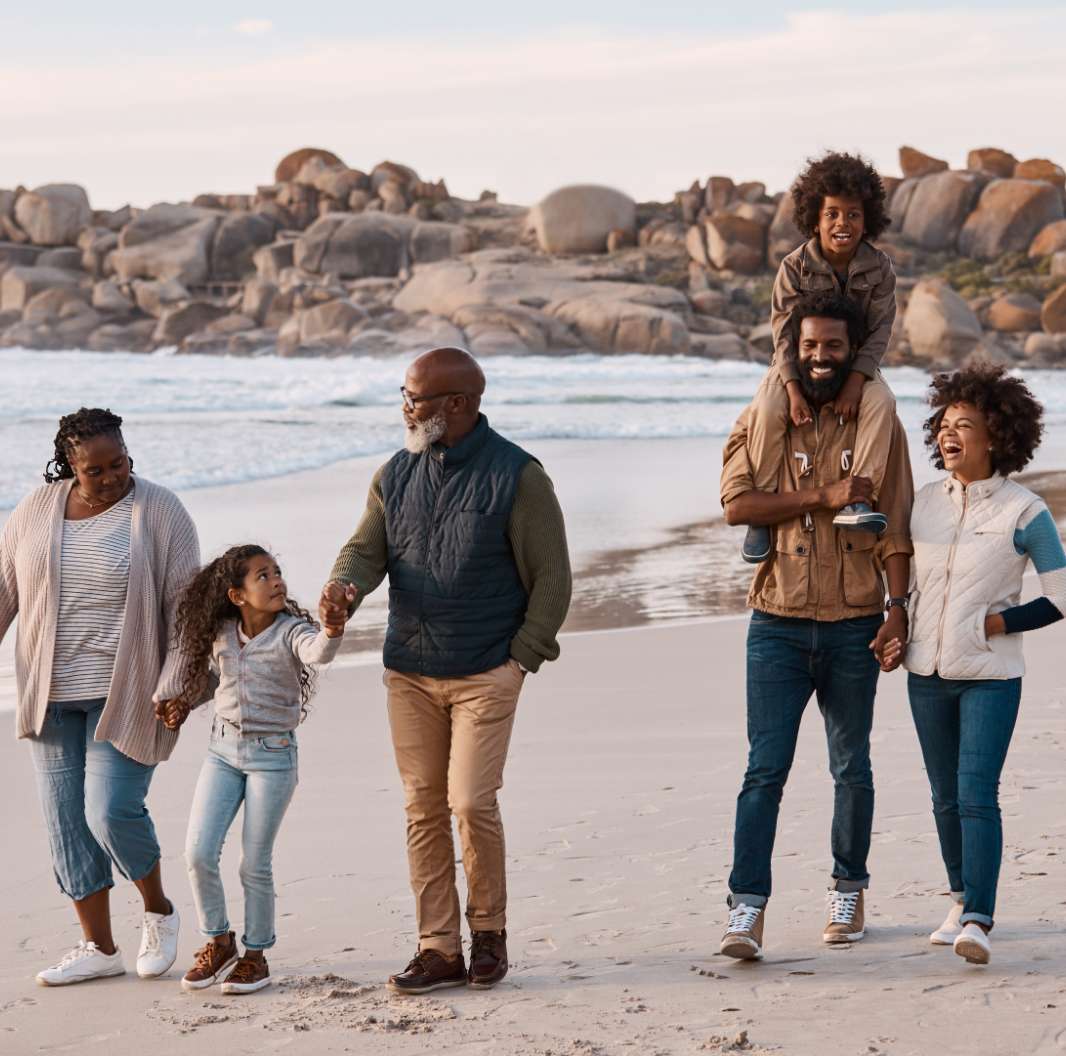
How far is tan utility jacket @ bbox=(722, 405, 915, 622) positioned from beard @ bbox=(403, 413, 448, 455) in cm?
81

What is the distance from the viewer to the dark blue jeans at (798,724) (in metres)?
4.46

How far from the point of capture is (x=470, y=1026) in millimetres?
3963

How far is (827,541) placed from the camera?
446 centimetres

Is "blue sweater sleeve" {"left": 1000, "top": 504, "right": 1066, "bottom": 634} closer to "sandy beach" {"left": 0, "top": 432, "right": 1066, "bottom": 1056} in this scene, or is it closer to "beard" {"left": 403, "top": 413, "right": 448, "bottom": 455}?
"sandy beach" {"left": 0, "top": 432, "right": 1066, "bottom": 1056}

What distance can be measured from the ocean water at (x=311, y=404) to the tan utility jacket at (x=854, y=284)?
40.0ft

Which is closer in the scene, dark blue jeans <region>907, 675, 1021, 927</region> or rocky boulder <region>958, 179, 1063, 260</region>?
dark blue jeans <region>907, 675, 1021, 927</region>

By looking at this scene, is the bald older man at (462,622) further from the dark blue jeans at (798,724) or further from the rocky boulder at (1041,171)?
the rocky boulder at (1041,171)

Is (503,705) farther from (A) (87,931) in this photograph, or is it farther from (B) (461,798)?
(A) (87,931)

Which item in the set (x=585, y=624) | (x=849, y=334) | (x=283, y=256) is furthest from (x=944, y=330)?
(x=849, y=334)

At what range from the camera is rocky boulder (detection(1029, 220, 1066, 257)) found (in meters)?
58.8

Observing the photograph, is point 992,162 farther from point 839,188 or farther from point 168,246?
point 839,188

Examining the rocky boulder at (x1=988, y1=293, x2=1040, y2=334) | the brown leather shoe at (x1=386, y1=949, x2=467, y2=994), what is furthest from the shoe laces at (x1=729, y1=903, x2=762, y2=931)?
the rocky boulder at (x1=988, y1=293, x2=1040, y2=334)

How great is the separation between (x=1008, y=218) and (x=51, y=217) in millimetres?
38985

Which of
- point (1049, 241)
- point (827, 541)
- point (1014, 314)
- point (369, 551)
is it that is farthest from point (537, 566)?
point (1049, 241)
